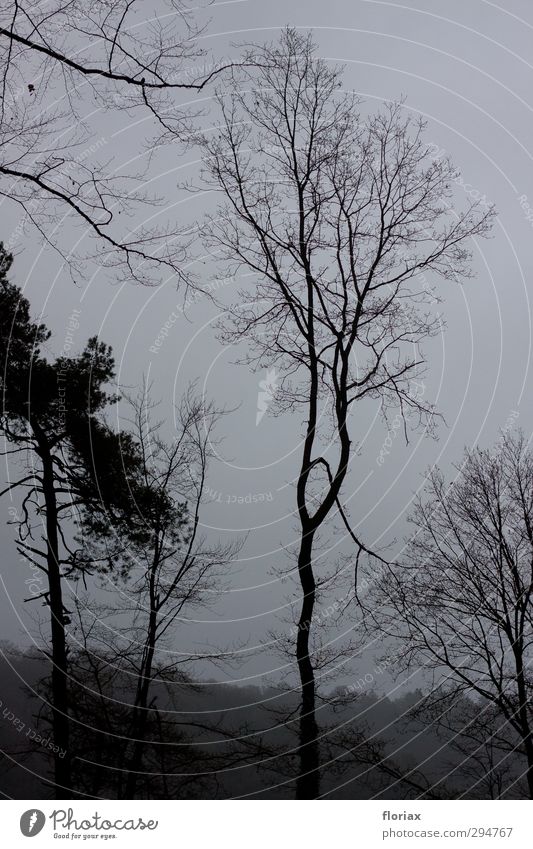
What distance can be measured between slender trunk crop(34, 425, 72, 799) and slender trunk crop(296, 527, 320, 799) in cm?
291

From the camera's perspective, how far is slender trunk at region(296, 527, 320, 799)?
844 centimetres

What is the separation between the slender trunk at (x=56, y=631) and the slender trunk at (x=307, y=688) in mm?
2907

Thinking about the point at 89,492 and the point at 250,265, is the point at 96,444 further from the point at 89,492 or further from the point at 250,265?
the point at 250,265

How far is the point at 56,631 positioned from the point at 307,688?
349 cm

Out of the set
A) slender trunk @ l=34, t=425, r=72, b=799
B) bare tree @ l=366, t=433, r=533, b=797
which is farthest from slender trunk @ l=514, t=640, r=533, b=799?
slender trunk @ l=34, t=425, r=72, b=799

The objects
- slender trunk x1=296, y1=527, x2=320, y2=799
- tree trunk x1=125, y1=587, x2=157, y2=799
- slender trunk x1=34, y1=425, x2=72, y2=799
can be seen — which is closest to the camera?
slender trunk x1=296, y1=527, x2=320, y2=799

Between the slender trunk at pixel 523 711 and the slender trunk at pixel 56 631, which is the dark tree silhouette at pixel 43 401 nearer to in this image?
the slender trunk at pixel 56 631

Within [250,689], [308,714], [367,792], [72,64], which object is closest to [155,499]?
[250,689]

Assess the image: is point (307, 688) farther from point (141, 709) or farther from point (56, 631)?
point (56, 631)

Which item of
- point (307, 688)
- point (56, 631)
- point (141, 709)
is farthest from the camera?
point (141, 709)

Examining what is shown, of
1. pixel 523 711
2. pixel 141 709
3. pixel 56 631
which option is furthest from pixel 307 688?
pixel 523 711

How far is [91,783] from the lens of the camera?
27.7 ft

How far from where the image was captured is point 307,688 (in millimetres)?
9070

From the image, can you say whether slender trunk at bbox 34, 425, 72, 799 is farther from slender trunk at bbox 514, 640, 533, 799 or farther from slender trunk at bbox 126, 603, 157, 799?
slender trunk at bbox 514, 640, 533, 799
